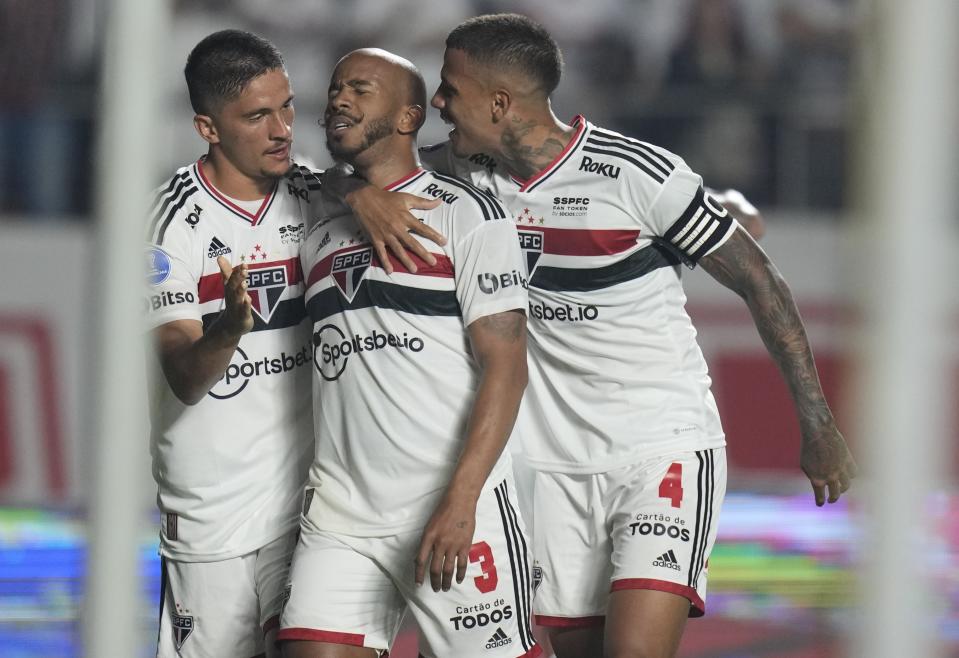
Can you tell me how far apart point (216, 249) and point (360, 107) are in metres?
0.42

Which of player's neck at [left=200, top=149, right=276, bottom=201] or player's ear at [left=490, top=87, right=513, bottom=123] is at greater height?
player's ear at [left=490, top=87, right=513, bottom=123]

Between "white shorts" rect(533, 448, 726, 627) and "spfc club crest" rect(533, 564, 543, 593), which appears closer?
"white shorts" rect(533, 448, 726, 627)

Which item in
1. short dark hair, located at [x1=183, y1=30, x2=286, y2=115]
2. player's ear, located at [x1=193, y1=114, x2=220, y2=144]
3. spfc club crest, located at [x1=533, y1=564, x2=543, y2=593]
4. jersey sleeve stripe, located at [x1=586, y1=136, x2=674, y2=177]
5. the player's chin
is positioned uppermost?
short dark hair, located at [x1=183, y1=30, x2=286, y2=115]

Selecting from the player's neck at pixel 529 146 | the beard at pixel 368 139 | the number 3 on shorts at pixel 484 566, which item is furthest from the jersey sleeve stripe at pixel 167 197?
the number 3 on shorts at pixel 484 566

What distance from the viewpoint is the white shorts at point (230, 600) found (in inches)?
104

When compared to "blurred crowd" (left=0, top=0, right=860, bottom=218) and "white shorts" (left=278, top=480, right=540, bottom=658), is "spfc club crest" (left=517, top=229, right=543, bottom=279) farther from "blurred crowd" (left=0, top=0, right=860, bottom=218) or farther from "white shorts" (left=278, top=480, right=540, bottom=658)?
"blurred crowd" (left=0, top=0, right=860, bottom=218)

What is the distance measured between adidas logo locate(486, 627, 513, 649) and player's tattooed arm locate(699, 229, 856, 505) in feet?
2.18

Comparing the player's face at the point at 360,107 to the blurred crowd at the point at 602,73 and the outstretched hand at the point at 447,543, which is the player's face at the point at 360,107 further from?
the blurred crowd at the point at 602,73

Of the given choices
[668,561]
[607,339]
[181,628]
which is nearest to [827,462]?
[668,561]

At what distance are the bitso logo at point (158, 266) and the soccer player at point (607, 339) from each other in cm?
59

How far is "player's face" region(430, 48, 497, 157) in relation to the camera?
2.61 meters

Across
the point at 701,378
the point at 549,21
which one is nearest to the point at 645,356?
the point at 701,378

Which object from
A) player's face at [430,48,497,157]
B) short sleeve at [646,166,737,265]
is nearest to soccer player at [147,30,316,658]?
player's face at [430,48,497,157]

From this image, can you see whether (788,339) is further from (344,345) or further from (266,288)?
(266,288)
